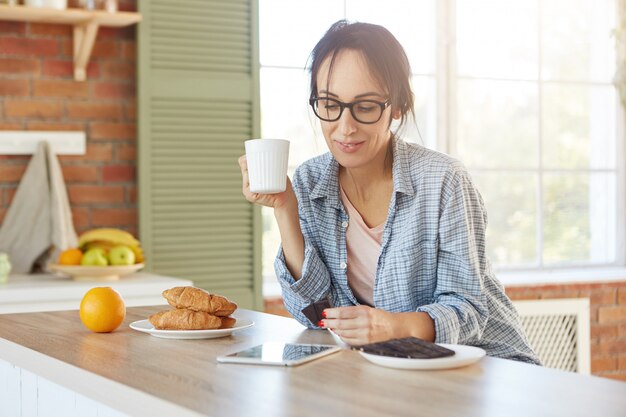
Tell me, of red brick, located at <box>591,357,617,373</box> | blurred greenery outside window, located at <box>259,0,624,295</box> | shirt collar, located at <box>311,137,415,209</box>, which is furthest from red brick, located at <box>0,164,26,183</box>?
red brick, located at <box>591,357,617,373</box>

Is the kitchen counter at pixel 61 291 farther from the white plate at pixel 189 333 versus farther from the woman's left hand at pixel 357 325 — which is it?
the woman's left hand at pixel 357 325

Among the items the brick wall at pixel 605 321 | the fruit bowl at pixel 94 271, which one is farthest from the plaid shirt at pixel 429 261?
the brick wall at pixel 605 321

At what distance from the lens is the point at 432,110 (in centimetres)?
425

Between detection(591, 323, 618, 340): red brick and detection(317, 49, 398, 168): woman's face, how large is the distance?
9.03ft

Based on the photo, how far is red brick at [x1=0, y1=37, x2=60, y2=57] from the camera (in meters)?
3.44

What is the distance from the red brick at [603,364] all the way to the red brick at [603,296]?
0.27 m

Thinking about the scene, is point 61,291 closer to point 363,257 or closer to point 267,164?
point 363,257


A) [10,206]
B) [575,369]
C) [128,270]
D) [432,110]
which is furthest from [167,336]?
[575,369]

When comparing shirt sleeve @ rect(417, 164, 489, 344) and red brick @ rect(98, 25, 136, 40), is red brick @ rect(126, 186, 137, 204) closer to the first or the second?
red brick @ rect(98, 25, 136, 40)

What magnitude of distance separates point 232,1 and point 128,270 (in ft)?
3.86

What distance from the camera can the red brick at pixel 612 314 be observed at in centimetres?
439

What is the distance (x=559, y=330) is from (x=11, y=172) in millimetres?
2489

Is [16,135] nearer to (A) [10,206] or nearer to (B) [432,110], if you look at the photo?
(A) [10,206]

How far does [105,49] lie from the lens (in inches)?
141
